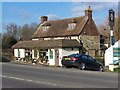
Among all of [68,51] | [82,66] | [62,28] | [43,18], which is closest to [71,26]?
[62,28]

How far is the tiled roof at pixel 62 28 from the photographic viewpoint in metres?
59.5

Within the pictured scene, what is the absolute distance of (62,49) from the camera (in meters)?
52.6

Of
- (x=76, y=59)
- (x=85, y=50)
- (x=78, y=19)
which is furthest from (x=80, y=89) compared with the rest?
(x=78, y=19)

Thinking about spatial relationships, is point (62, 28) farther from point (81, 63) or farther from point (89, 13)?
point (81, 63)

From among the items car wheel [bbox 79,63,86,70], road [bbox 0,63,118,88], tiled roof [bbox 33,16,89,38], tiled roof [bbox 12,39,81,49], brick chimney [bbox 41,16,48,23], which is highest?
brick chimney [bbox 41,16,48,23]

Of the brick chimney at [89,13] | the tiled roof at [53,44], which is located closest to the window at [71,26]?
the brick chimney at [89,13]

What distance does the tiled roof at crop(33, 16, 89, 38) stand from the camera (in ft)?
195

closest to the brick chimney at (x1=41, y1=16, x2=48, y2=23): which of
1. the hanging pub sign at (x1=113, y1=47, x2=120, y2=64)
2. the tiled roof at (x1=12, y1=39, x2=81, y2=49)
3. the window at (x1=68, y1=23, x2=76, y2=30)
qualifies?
the tiled roof at (x1=12, y1=39, x2=81, y2=49)

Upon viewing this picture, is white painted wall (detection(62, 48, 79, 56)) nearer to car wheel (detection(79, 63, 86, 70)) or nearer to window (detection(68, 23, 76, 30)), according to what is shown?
window (detection(68, 23, 76, 30))

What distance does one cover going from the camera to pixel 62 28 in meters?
63.0

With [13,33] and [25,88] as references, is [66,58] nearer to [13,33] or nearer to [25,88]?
[25,88]

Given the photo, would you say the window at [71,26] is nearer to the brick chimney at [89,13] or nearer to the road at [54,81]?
the brick chimney at [89,13]

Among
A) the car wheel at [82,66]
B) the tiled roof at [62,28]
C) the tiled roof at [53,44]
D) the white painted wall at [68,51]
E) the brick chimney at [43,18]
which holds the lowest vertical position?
the car wheel at [82,66]

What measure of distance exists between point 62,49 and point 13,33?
52.7 meters
